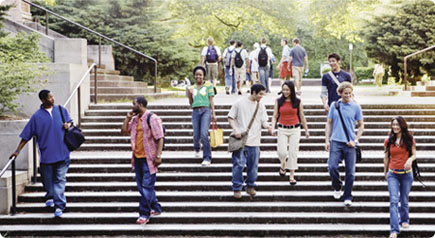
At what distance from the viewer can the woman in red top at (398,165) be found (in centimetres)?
756

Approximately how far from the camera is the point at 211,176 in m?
9.61

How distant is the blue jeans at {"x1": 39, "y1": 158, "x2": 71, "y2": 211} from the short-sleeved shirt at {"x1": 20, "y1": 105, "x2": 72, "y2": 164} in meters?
0.10

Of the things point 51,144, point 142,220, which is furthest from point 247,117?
point 51,144

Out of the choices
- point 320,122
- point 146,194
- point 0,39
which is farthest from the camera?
point 0,39

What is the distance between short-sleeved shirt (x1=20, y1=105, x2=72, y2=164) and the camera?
8.55 m

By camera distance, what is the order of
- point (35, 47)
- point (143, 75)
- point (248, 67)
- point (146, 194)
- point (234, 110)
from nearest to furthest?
1. point (146, 194)
2. point (234, 110)
3. point (35, 47)
4. point (248, 67)
5. point (143, 75)

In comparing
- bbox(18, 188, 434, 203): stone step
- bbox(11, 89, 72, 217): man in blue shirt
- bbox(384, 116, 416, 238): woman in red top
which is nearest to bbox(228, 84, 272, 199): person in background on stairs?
bbox(18, 188, 434, 203): stone step

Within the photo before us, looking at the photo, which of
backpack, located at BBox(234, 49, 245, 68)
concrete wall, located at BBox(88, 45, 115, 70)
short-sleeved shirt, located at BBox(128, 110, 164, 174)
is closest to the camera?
short-sleeved shirt, located at BBox(128, 110, 164, 174)

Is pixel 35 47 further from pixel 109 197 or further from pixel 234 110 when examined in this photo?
pixel 234 110

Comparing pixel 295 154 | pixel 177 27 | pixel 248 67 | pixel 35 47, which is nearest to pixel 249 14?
pixel 177 27

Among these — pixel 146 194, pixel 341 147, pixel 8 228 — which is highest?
pixel 341 147

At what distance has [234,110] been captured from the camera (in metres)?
8.71

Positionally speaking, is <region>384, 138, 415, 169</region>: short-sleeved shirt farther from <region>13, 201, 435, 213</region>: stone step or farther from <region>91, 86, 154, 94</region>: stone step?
<region>91, 86, 154, 94</region>: stone step

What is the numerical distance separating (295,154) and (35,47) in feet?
27.2
